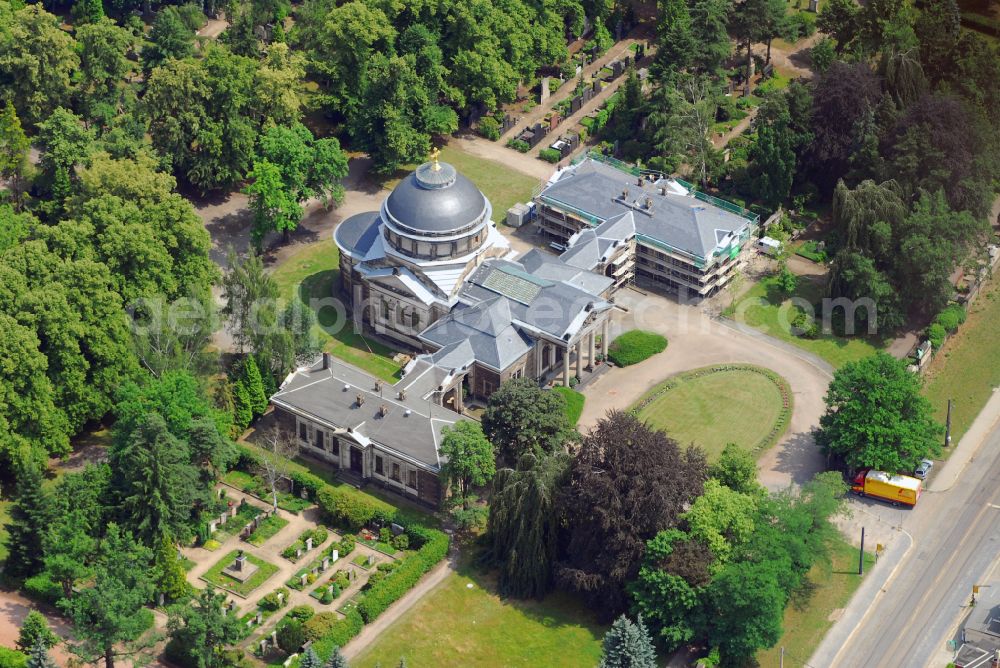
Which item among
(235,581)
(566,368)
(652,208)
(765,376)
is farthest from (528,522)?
(652,208)

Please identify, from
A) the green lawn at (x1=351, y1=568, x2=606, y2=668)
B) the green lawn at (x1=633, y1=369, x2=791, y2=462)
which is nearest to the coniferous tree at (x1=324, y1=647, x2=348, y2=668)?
the green lawn at (x1=351, y1=568, x2=606, y2=668)

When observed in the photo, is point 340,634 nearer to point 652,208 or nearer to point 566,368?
point 566,368

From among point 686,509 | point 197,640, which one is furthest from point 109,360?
point 686,509

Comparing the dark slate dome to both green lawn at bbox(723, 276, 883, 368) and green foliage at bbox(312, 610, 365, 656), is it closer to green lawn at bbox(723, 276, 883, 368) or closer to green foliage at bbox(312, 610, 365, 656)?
green lawn at bbox(723, 276, 883, 368)

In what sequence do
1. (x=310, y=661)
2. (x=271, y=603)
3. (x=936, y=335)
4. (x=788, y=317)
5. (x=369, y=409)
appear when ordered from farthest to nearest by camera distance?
(x=788, y=317) < (x=936, y=335) < (x=369, y=409) < (x=271, y=603) < (x=310, y=661)

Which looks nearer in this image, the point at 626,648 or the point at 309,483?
the point at 626,648

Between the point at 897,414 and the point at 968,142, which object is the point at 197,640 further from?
the point at 968,142
